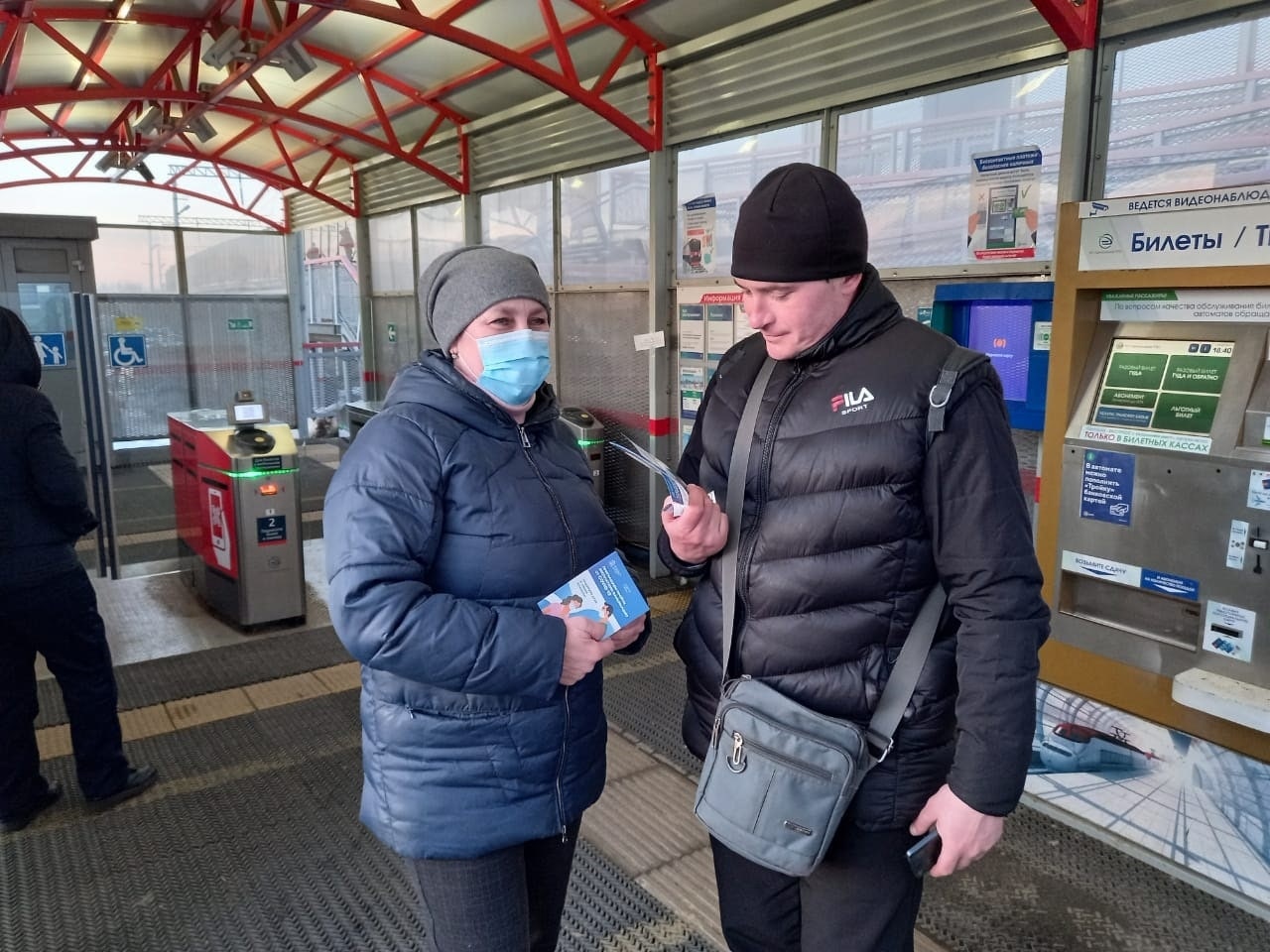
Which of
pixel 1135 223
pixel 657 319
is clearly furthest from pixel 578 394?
pixel 1135 223

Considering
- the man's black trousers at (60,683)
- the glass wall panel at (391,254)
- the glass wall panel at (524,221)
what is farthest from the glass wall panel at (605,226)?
the man's black trousers at (60,683)

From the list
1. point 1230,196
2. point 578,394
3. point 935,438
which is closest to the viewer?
point 935,438

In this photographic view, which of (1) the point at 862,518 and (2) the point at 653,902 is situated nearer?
(1) the point at 862,518

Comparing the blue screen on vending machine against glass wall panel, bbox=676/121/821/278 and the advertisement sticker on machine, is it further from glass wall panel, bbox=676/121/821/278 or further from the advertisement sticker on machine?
glass wall panel, bbox=676/121/821/278

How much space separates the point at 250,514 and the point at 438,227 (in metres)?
4.44

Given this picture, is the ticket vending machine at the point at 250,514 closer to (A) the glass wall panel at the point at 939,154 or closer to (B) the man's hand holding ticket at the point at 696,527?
(A) the glass wall panel at the point at 939,154

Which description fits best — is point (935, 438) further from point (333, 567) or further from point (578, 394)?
point (578, 394)

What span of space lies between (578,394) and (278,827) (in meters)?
4.39

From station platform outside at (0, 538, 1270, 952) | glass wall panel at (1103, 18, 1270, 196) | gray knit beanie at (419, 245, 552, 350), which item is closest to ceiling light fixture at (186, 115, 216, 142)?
station platform outside at (0, 538, 1270, 952)

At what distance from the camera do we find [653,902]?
2.74 meters

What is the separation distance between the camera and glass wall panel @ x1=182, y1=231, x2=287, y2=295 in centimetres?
1161

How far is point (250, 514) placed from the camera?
5.05 metres

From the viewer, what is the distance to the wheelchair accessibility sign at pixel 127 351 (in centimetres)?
836

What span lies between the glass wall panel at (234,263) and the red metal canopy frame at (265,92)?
412mm
